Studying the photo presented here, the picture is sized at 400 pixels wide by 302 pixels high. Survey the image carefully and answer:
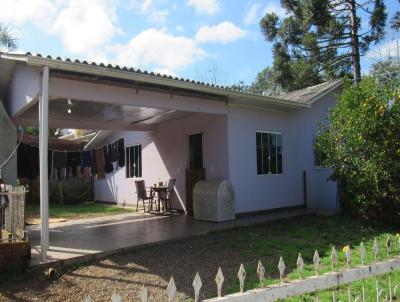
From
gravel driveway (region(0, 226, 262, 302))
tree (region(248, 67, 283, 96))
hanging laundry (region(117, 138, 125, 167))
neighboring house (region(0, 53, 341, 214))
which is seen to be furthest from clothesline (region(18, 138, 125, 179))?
tree (region(248, 67, 283, 96))

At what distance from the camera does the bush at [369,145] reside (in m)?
8.84

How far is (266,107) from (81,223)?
647 centimetres

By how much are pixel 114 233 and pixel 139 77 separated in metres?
3.66

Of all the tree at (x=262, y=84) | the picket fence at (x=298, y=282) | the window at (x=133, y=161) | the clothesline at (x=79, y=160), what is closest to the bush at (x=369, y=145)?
the picket fence at (x=298, y=282)

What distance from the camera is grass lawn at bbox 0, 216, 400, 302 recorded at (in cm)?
520

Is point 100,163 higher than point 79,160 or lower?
lower

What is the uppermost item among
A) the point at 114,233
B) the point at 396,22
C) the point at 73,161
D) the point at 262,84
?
the point at 262,84

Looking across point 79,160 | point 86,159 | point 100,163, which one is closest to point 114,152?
point 100,163

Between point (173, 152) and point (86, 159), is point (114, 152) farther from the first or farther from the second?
point (173, 152)

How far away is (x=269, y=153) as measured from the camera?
12.0 m

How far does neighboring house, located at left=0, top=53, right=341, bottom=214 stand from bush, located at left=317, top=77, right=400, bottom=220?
212 cm

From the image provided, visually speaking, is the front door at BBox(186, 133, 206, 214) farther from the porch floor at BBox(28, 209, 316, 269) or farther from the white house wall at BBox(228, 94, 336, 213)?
Result: the white house wall at BBox(228, 94, 336, 213)

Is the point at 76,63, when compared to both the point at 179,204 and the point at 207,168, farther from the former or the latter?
the point at 179,204

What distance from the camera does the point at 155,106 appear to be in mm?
8805
